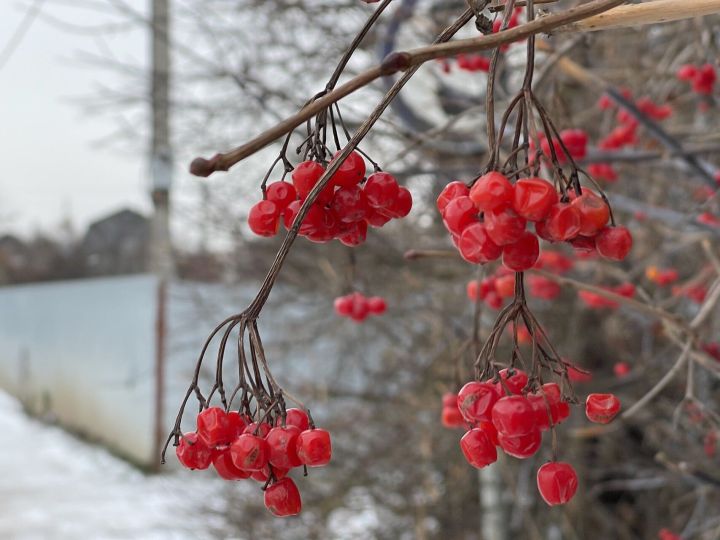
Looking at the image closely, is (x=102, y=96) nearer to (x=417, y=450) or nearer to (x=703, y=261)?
(x=417, y=450)

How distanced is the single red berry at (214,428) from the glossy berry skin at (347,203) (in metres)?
0.22

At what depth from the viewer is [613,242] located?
705 mm

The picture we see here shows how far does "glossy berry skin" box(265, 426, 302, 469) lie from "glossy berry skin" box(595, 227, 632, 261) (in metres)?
0.33

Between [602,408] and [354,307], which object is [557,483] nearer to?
[602,408]

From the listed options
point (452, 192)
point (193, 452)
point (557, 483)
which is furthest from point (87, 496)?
point (452, 192)

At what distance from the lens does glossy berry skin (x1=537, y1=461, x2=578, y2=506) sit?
2.56 feet

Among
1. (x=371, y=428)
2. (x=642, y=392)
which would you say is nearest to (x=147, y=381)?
(x=371, y=428)

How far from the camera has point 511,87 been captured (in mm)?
3090

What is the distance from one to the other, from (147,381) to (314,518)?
5.60 metres

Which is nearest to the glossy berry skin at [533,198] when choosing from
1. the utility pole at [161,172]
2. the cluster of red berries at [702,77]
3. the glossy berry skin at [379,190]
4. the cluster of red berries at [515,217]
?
the cluster of red berries at [515,217]

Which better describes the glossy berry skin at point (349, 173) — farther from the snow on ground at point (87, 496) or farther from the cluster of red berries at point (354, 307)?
the snow on ground at point (87, 496)

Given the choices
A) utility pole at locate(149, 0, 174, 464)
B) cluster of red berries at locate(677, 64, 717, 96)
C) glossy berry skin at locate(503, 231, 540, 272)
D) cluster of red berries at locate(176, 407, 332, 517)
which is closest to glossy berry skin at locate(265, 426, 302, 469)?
cluster of red berries at locate(176, 407, 332, 517)

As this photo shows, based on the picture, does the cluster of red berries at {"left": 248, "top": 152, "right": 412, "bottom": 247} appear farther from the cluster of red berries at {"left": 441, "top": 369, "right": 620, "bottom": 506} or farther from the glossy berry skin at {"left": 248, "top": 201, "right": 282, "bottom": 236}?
the cluster of red berries at {"left": 441, "top": 369, "right": 620, "bottom": 506}

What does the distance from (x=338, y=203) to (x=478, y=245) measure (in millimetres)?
154
